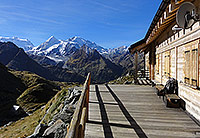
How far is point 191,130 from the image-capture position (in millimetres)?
4551

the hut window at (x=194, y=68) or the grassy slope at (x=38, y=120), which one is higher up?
the hut window at (x=194, y=68)

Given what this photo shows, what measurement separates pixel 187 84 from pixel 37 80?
77.0 metres

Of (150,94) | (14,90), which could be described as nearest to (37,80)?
(14,90)

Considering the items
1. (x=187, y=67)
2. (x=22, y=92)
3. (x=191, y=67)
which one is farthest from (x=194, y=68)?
(x=22, y=92)

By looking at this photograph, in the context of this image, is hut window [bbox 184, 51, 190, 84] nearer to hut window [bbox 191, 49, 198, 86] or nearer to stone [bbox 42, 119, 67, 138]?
hut window [bbox 191, 49, 198, 86]

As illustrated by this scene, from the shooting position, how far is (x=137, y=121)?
17.2 feet

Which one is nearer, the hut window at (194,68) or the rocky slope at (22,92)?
the hut window at (194,68)

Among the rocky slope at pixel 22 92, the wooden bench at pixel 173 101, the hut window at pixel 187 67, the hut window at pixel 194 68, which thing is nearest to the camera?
the hut window at pixel 194 68

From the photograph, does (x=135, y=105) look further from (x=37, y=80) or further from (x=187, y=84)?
(x=37, y=80)

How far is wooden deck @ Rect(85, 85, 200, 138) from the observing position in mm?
4375

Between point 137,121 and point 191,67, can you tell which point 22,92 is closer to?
point 137,121

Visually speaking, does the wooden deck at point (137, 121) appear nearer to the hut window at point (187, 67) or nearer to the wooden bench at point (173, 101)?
the wooden bench at point (173, 101)

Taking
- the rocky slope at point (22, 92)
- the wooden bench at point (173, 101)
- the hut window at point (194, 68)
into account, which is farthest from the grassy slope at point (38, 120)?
the rocky slope at point (22, 92)

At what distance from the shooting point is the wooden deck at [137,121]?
4.38 m
